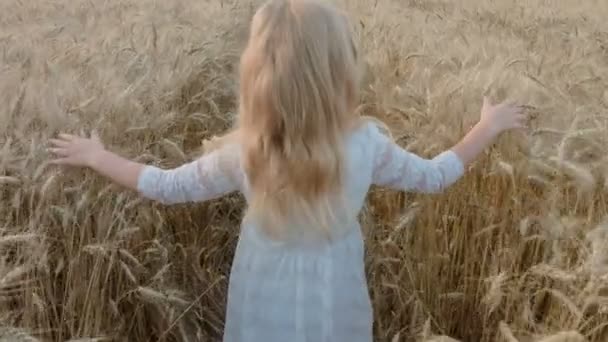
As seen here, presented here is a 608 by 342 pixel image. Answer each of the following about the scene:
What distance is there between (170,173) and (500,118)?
0.88m

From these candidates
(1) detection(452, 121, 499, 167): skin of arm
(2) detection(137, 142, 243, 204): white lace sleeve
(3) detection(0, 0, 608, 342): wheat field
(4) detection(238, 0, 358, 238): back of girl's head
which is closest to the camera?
(4) detection(238, 0, 358, 238): back of girl's head

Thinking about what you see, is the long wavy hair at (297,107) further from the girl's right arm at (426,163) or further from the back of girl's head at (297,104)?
the girl's right arm at (426,163)

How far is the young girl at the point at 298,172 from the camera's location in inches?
79.5

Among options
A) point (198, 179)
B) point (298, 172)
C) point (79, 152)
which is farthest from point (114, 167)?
point (298, 172)

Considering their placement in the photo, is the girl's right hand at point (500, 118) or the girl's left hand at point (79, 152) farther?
the girl's right hand at point (500, 118)

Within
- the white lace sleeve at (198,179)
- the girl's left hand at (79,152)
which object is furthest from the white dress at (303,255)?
the girl's left hand at (79,152)

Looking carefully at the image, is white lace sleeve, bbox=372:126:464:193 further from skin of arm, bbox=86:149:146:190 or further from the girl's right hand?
skin of arm, bbox=86:149:146:190

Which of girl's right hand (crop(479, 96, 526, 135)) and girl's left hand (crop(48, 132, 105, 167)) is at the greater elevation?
girl's right hand (crop(479, 96, 526, 135))

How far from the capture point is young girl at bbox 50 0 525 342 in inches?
79.5

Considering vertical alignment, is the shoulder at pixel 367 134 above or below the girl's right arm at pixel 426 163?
above

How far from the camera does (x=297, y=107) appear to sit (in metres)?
2.02

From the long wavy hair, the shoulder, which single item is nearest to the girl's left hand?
the long wavy hair

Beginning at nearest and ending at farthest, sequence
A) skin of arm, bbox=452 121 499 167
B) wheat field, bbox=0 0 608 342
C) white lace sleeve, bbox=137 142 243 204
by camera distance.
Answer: white lace sleeve, bbox=137 142 243 204 → skin of arm, bbox=452 121 499 167 → wheat field, bbox=0 0 608 342

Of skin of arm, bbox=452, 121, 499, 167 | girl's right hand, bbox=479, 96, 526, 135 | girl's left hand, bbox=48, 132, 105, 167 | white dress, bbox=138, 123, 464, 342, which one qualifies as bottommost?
white dress, bbox=138, 123, 464, 342
